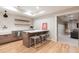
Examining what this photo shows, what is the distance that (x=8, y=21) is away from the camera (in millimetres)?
5590

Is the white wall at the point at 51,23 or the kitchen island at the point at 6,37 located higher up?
the white wall at the point at 51,23

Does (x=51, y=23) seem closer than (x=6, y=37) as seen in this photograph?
No

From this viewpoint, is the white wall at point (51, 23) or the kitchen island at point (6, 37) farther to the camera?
the white wall at point (51, 23)

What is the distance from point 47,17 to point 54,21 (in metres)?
1.00

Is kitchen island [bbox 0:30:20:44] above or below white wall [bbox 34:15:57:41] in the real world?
below

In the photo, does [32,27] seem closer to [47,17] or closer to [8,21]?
[47,17]

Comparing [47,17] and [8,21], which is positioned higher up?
[47,17]

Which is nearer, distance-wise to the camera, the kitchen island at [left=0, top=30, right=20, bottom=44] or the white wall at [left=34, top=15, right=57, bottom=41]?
the kitchen island at [left=0, top=30, right=20, bottom=44]

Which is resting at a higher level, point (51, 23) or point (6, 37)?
point (51, 23)
